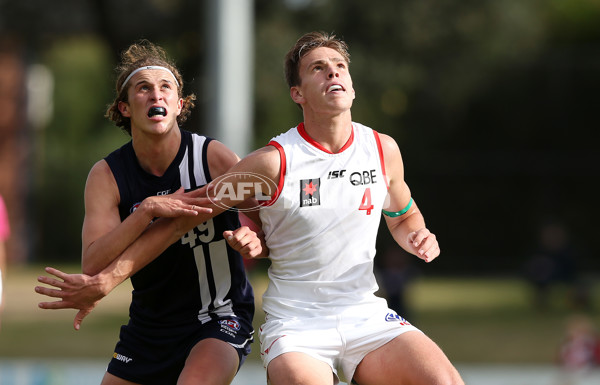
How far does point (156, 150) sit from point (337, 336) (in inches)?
46.6

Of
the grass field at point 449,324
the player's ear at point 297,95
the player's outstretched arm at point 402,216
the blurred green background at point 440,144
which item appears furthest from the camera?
the blurred green background at point 440,144

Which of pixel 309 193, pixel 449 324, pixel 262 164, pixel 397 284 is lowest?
pixel 449 324

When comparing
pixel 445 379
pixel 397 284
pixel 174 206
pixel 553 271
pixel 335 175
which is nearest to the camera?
pixel 445 379

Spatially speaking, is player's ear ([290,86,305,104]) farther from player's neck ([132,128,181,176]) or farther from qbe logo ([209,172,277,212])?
player's neck ([132,128,181,176])

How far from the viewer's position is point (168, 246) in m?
4.00

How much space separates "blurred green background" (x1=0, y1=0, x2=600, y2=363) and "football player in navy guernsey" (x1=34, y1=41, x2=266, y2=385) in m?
8.80

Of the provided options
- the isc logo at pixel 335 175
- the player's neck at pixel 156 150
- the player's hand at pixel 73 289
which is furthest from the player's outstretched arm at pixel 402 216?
the player's hand at pixel 73 289

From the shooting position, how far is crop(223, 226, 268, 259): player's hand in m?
Answer: 3.74

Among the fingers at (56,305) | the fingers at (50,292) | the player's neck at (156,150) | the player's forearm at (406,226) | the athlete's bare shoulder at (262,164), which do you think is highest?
the player's neck at (156,150)

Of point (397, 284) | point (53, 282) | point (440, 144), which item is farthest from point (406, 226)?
point (440, 144)

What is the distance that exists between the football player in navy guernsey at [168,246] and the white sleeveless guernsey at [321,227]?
0.75ft

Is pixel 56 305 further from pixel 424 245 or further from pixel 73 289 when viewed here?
pixel 424 245

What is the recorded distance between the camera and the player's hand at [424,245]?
3.88m

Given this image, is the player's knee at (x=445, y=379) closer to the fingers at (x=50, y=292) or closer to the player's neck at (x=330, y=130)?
the player's neck at (x=330, y=130)
